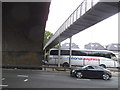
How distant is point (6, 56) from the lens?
30078 mm

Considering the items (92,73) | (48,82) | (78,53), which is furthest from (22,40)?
(48,82)

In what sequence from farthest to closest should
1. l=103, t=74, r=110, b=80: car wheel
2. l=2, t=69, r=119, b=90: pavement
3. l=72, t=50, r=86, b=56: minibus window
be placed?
l=72, t=50, r=86, b=56: minibus window, l=103, t=74, r=110, b=80: car wheel, l=2, t=69, r=119, b=90: pavement

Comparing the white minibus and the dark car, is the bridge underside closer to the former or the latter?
the dark car

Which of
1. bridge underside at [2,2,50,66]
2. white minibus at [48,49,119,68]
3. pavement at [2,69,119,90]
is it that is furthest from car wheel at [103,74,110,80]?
white minibus at [48,49,119,68]

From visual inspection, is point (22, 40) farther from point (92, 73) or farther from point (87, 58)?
point (87, 58)

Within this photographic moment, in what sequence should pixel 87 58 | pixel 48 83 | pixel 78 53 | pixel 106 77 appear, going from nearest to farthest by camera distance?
pixel 48 83, pixel 106 77, pixel 87 58, pixel 78 53

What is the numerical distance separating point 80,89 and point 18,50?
1880 cm

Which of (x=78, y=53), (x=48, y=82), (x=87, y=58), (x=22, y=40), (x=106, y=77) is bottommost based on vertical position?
(x=106, y=77)

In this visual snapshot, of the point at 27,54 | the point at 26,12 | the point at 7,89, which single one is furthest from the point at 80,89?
the point at 27,54

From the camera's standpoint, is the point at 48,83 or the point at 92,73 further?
the point at 92,73

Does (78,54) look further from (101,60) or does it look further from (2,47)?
(2,47)

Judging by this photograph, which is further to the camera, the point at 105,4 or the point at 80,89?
the point at 80,89

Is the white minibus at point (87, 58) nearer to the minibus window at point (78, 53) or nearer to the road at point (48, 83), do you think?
the minibus window at point (78, 53)

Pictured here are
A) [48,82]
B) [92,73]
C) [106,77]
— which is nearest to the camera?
[48,82]
